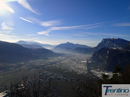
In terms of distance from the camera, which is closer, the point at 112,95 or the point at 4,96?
the point at 112,95

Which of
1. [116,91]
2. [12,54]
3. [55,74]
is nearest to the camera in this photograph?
[116,91]

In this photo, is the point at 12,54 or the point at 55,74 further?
the point at 12,54

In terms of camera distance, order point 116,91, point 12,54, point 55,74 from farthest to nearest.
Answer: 1. point 12,54
2. point 55,74
3. point 116,91

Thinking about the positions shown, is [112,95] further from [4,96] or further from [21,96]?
[4,96]

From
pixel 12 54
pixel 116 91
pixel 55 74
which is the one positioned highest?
pixel 116 91

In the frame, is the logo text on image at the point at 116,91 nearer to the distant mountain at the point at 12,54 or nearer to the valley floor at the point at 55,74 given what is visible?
the valley floor at the point at 55,74

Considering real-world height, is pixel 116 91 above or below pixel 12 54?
above

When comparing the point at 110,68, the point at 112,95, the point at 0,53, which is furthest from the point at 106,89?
the point at 0,53

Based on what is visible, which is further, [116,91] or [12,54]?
[12,54]

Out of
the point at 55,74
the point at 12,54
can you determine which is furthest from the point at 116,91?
the point at 12,54

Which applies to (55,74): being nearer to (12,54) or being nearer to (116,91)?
(116,91)

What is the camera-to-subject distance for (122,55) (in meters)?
76.9

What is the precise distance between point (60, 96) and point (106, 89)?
78.8 ft

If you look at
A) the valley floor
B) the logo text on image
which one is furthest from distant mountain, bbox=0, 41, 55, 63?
the logo text on image
